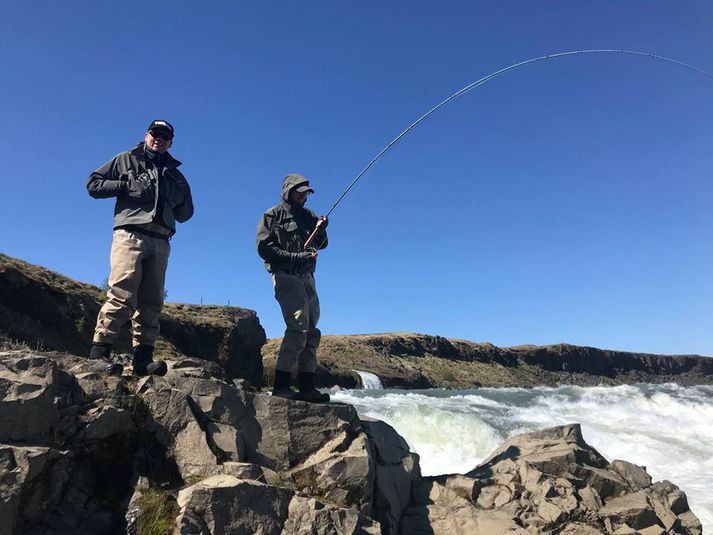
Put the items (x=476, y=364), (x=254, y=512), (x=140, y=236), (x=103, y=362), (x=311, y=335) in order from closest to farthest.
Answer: (x=254, y=512)
(x=103, y=362)
(x=140, y=236)
(x=311, y=335)
(x=476, y=364)

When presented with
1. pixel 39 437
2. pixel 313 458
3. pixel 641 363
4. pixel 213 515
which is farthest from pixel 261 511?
pixel 641 363

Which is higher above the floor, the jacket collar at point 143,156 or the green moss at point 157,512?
the jacket collar at point 143,156

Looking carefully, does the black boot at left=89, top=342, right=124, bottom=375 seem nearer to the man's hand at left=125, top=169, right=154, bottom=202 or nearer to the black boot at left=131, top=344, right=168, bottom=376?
the black boot at left=131, top=344, right=168, bottom=376

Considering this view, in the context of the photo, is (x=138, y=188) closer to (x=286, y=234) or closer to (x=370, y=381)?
(x=286, y=234)

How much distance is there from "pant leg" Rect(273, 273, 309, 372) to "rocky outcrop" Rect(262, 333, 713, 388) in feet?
107

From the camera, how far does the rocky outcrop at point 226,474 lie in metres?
3.99

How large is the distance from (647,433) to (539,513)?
15.0 m

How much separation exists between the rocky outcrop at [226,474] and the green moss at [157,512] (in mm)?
10

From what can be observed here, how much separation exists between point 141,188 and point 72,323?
17.0m

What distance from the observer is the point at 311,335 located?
6.64 m

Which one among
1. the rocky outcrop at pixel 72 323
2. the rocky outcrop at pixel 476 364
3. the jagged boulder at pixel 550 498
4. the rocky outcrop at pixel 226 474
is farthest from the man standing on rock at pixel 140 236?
the rocky outcrop at pixel 476 364

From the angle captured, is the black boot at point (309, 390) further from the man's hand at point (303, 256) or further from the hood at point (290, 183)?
the hood at point (290, 183)

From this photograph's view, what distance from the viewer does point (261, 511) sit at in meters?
4.23

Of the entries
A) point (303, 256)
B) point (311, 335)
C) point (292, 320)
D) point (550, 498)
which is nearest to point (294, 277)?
point (303, 256)
